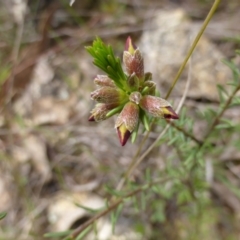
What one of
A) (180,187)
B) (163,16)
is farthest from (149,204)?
(163,16)

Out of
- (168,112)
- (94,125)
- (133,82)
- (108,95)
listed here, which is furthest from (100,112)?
(94,125)

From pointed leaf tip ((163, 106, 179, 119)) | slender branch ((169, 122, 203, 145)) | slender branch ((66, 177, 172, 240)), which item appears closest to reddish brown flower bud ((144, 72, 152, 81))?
pointed leaf tip ((163, 106, 179, 119))

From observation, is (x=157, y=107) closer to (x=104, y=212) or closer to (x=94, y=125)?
(x=104, y=212)

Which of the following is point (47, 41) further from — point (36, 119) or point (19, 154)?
point (19, 154)

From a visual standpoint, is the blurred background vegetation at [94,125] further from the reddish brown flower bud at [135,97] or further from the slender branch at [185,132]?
the reddish brown flower bud at [135,97]

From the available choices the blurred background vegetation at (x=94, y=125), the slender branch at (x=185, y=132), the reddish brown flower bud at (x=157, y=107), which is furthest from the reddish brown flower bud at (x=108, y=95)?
the blurred background vegetation at (x=94, y=125)

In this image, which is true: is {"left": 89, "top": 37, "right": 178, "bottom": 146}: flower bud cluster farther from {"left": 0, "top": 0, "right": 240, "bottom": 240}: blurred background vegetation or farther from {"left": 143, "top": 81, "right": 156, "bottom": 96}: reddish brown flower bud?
{"left": 0, "top": 0, "right": 240, "bottom": 240}: blurred background vegetation
